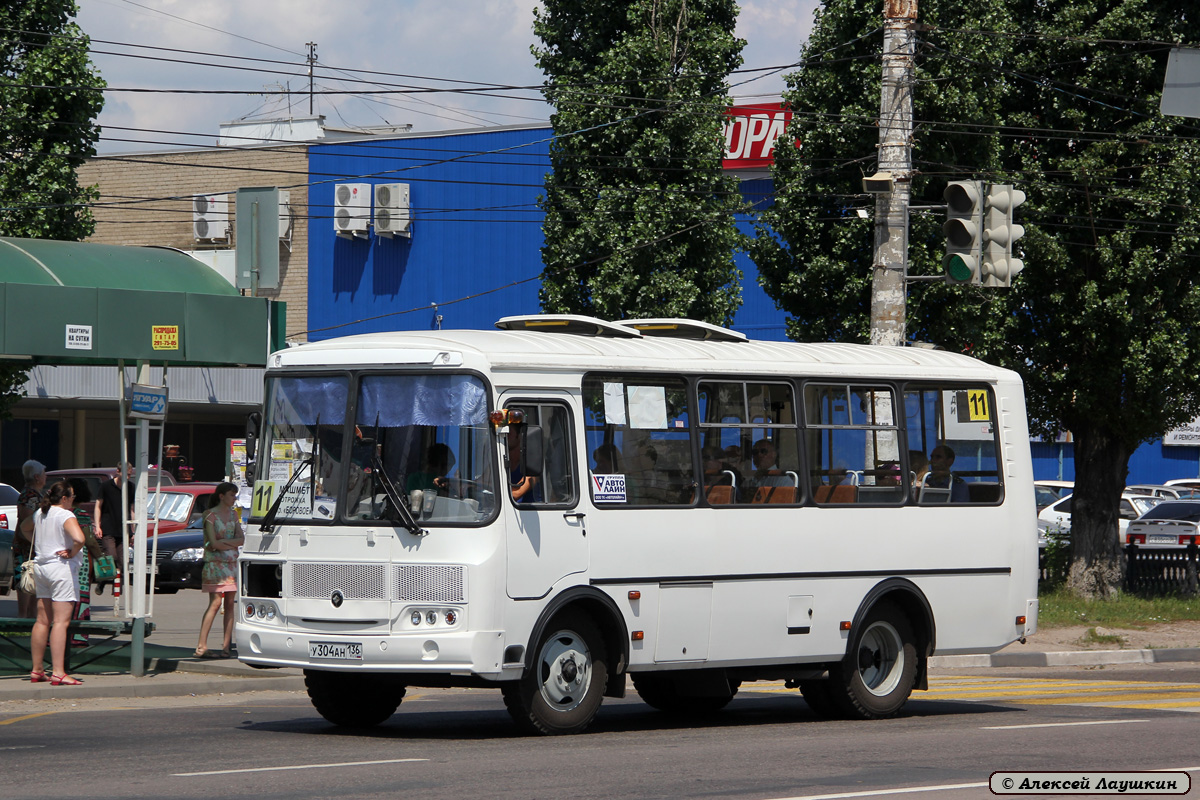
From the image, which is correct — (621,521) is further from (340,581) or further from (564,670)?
(340,581)

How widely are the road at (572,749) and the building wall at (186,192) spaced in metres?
39.9

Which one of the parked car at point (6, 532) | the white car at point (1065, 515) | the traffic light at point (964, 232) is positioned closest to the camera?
the traffic light at point (964, 232)

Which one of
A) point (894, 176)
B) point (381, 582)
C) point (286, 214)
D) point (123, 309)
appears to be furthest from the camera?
point (286, 214)

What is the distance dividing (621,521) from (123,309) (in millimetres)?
5814

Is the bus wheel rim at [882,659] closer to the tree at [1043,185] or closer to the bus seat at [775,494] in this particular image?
the bus seat at [775,494]

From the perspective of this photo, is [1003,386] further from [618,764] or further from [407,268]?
[407,268]

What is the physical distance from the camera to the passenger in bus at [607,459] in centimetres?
1160

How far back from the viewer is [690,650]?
11.9 m

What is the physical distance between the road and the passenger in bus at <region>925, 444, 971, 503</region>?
1.78 m

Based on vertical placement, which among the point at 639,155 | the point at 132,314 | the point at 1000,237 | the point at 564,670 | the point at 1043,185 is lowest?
the point at 564,670

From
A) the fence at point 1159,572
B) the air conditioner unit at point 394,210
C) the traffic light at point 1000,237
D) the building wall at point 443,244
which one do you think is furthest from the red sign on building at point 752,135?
the traffic light at point 1000,237

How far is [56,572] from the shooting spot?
1401 centimetres

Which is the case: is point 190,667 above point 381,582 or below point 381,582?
below

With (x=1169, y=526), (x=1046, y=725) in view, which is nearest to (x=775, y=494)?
(x=1046, y=725)
